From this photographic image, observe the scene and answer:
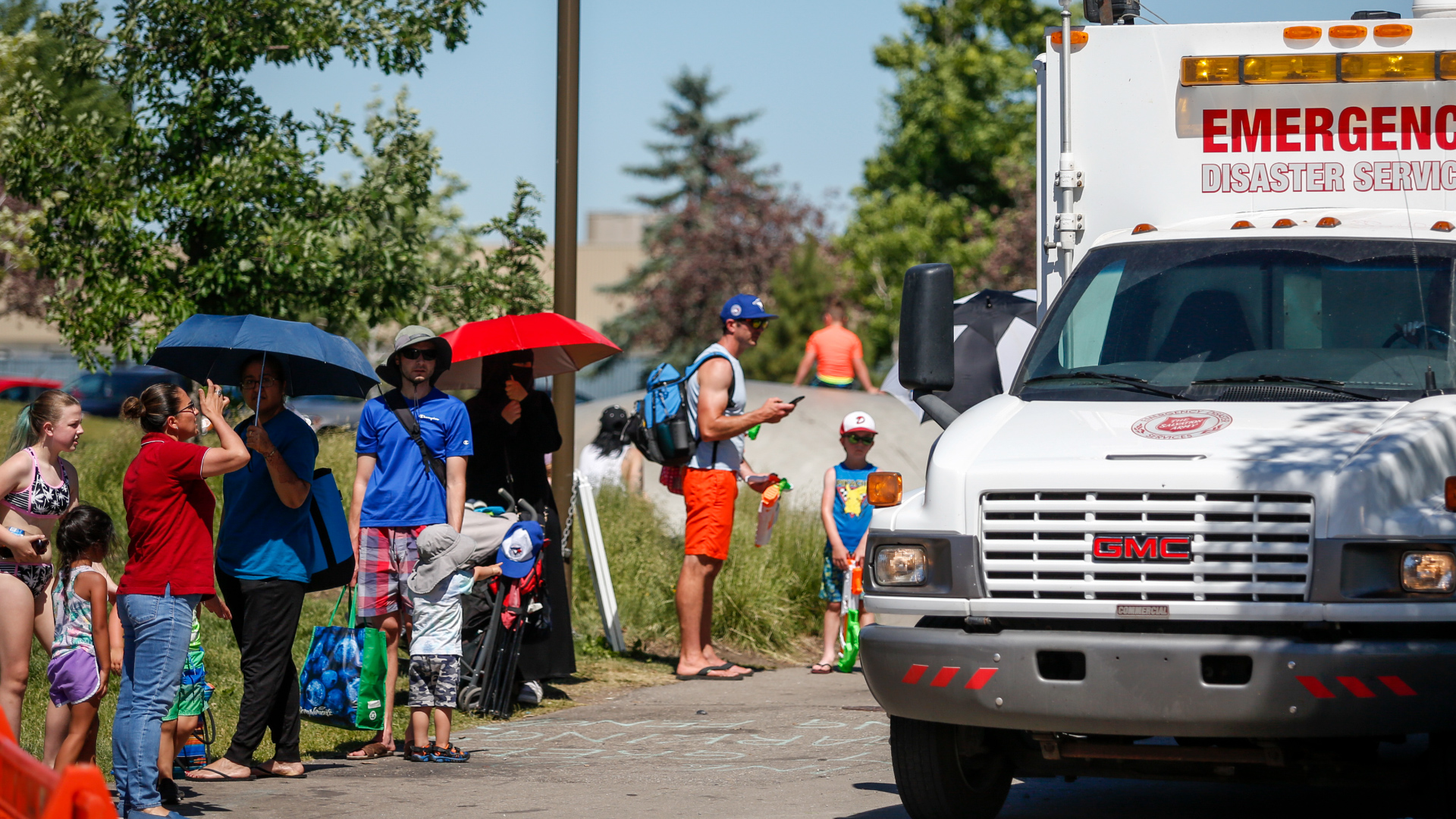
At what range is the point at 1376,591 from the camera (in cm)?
478

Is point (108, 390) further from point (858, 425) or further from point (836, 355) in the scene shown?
point (858, 425)

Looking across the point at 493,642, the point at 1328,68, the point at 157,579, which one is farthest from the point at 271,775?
the point at 1328,68

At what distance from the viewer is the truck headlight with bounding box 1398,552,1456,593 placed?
15.5ft

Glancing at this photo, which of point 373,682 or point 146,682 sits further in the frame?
point 373,682

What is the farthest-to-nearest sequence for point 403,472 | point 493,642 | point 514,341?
point 514,341
point 493,642
point 403,472

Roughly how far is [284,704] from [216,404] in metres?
1.64

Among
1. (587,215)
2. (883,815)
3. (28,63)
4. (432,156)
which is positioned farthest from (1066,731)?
(587,215)

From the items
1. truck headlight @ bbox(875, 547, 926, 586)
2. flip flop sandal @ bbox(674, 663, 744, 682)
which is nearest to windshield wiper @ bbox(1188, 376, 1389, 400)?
truck headlight @ bbox(875, 547, 926, 586)

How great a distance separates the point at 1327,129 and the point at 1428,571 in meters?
2.69

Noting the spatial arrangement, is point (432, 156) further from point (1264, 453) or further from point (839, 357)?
point (1264, 453)

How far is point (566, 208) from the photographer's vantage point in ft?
35.0

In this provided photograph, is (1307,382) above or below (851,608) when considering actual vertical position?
above

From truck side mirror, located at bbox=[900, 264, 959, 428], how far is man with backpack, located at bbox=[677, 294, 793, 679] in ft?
10.7

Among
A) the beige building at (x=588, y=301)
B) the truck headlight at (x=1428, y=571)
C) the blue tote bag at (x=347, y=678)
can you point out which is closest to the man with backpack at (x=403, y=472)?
the blue tote bag at (x=347, y=678)
